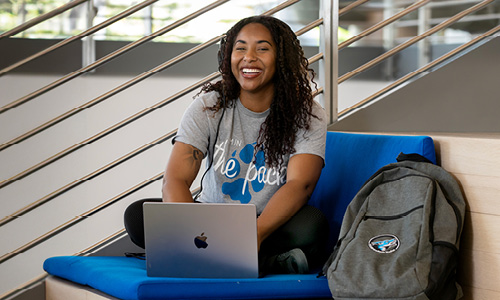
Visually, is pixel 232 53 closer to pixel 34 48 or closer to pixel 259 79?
pixel 259 79

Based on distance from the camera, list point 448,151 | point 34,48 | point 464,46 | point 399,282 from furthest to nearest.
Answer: point 34,48 < point 464,46 < point 448,151 < point 399,282

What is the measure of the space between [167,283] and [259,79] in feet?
2.12

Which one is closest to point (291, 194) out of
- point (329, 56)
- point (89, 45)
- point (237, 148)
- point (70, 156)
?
point (237, 148)

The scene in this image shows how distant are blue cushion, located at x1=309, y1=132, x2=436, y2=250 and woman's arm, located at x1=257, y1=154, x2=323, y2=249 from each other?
0.36 ft

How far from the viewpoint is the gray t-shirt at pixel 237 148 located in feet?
6.01

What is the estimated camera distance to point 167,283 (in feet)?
4.82

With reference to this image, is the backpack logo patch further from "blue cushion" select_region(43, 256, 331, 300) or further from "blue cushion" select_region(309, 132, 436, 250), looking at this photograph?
"blue cushion" select_region(309, 132, 436, 250)

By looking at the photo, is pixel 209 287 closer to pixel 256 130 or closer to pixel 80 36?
pixel 256 130

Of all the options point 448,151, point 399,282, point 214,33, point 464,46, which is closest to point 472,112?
point 464,46

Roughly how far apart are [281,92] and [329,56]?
1.67 ft

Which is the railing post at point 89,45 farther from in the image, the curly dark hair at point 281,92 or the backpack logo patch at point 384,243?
the backpack logo patch at point 384,243

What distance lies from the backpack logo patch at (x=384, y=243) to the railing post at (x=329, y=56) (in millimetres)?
898

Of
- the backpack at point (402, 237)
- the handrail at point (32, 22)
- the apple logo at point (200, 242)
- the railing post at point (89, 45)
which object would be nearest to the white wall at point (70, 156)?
the railing post at point (89, 45)

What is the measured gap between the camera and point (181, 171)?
72.8 inches
